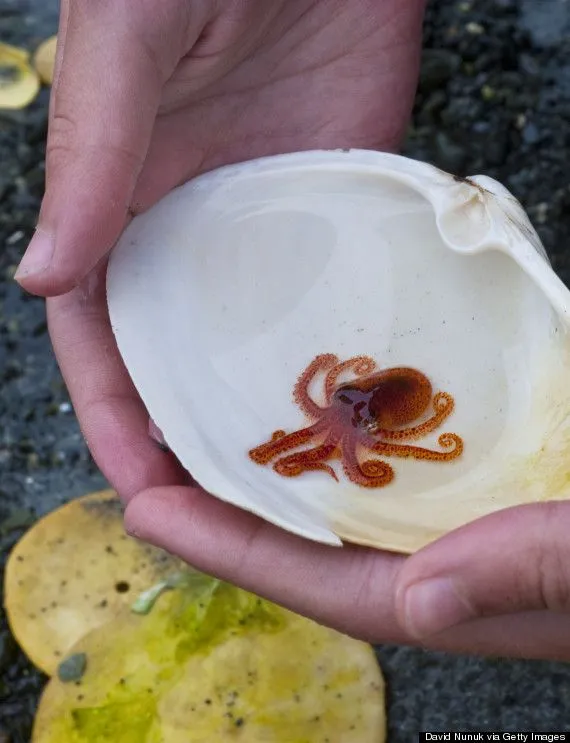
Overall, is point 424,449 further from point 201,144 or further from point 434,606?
point 201,144

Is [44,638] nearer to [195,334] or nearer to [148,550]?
[148,550]

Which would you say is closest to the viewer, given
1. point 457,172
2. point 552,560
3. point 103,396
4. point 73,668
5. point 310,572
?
point 552,560

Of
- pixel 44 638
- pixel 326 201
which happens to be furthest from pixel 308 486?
pixel 44 638

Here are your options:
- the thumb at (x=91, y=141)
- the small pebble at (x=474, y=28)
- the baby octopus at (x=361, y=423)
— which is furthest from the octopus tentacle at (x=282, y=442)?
the small pebble at (x=474, y=28)

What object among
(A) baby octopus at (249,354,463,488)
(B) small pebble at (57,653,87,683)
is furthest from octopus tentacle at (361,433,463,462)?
(B) small pebble at (57,653,87,683)

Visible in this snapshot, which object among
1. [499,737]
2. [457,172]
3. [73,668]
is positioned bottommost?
[499,737]

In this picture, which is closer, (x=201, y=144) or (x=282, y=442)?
(x=282, y=442)

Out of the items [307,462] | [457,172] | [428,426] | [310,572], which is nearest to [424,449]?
[428,426]
